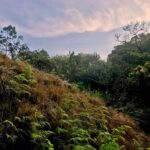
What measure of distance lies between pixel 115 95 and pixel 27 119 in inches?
504

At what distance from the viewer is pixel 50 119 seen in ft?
32.5

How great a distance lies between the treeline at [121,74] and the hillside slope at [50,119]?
272 centimetres

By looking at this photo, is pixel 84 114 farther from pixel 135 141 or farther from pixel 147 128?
pixel 147 128

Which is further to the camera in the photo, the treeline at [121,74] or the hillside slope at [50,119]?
the treeline at [121,74]

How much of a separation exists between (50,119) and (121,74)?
1453 centimetres

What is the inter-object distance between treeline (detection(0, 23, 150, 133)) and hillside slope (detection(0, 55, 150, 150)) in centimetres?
272

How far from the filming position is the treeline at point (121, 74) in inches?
685

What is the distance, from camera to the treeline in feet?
57.1

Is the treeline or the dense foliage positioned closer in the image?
the dense foliage

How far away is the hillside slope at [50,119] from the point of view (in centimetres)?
868

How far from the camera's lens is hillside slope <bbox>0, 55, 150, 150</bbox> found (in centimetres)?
868

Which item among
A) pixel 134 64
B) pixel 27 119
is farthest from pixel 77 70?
pixel 27 119

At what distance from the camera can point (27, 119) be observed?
29.9 ft

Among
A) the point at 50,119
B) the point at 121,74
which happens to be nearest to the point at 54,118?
the point at 50,119
